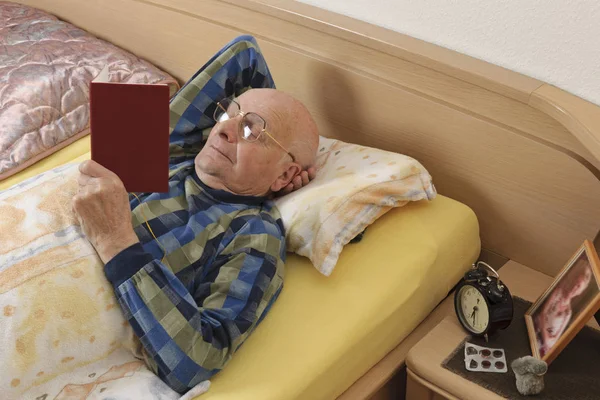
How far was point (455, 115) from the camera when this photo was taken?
1.57 metres

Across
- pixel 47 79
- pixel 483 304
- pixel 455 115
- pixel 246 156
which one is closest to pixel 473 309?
pixel 483 304

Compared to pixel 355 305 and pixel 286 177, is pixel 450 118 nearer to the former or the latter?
pixel 286 177

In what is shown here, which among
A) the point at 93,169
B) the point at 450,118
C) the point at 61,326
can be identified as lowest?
the point at 61,326

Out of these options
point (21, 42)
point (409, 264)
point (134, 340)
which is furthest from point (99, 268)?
point (21, 42)

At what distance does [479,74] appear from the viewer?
1.48 m

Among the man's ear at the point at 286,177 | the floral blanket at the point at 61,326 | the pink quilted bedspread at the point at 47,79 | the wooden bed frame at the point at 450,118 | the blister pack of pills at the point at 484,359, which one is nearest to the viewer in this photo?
the floral blanket at the point at 61,326

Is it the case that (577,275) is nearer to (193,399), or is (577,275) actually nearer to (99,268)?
(193,399)

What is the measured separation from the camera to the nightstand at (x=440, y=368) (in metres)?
1.26

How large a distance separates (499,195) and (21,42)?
5.04 feet

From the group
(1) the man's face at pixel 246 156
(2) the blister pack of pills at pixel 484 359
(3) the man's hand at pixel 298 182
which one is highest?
(1) the man's face at pixel 246 156

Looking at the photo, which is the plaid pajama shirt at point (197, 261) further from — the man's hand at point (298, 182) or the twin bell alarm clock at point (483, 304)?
the twin bell alarm clock at point (483, 304)

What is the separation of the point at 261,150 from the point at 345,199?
20 centimetres

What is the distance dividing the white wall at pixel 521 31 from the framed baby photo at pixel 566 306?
336 mm

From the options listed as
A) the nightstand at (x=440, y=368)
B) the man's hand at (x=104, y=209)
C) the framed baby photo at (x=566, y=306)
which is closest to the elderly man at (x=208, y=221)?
the man's hand at (x=104, y=209)
